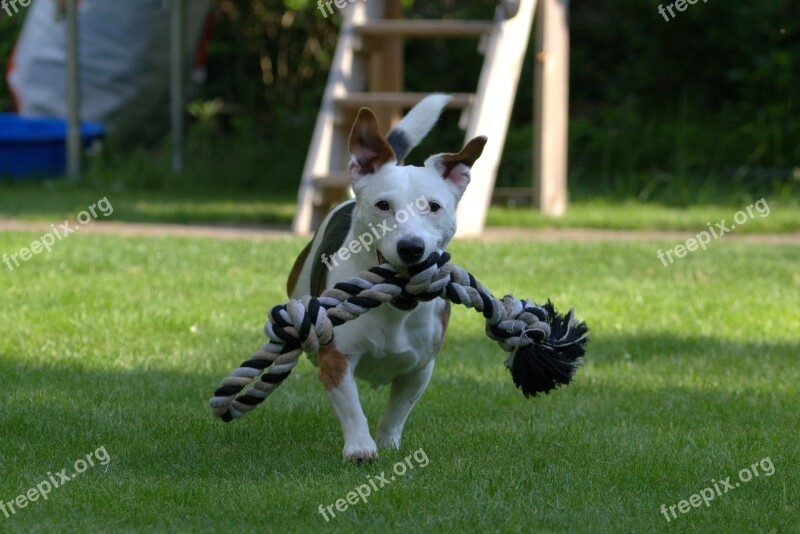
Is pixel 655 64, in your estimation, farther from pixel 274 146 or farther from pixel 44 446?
pixel 44 446

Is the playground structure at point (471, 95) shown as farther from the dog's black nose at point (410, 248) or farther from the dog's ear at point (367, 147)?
the dog's black nose at point (410, 248)

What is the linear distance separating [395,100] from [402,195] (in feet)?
18.2

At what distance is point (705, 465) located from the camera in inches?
149

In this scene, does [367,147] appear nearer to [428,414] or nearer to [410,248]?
[410,248]

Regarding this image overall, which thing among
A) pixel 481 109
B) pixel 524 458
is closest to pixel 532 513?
pixel 524 458

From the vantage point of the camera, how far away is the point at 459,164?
388cm

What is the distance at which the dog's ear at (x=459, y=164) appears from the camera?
12.7ft

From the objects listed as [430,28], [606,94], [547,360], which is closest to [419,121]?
[547,360]

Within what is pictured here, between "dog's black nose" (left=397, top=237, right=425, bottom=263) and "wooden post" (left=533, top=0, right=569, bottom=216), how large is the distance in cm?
647

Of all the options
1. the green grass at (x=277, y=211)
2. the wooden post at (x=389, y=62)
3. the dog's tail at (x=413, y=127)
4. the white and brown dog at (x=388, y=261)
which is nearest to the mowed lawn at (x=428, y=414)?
the white and brown dog at (x=388, y=261)

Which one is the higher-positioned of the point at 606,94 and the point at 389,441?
the point at 389,441

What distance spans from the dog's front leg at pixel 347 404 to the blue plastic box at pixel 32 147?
10192mm

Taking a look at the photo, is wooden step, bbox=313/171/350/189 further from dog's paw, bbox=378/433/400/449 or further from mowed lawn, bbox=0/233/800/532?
dog's paw, bbox=378/433/400/449

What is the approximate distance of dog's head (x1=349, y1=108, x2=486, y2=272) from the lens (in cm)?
361
